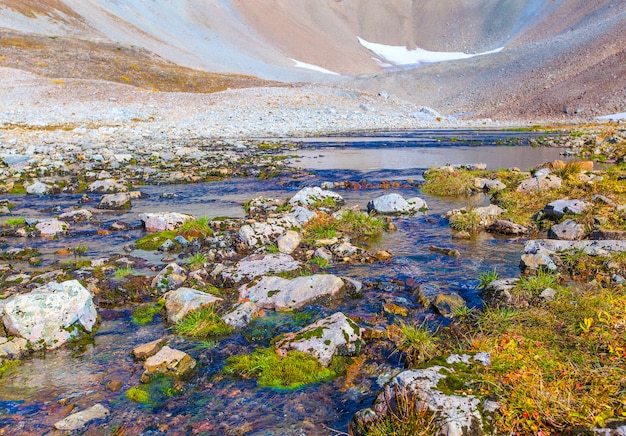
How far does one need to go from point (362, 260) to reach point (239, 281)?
2513 millimetres

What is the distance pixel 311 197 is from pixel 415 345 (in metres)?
8.47

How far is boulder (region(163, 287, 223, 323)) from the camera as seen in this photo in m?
6.61

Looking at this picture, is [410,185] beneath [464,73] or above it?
beneath

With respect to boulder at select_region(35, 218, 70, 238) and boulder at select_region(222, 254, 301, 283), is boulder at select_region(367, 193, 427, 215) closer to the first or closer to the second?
boulder at select_region(222, 254, 301, 283)

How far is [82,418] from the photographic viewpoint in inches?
178

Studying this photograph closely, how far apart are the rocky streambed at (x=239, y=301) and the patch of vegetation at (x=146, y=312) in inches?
1.4

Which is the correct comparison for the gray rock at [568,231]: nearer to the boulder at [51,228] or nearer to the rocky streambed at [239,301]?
the rocky streambed at [239,301]

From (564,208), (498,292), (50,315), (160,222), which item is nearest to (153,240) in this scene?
(160,222)

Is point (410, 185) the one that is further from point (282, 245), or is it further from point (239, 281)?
point (239, 281)

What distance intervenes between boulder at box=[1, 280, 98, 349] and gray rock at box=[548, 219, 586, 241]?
→ 903 centimetres

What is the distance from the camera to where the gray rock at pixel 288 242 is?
31.1 feet

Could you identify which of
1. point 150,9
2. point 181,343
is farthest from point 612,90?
point 150,9

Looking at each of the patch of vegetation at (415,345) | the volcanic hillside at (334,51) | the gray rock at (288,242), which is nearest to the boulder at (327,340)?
the patch of vegetation at (415,345)

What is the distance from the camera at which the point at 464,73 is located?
101000 millimetres
